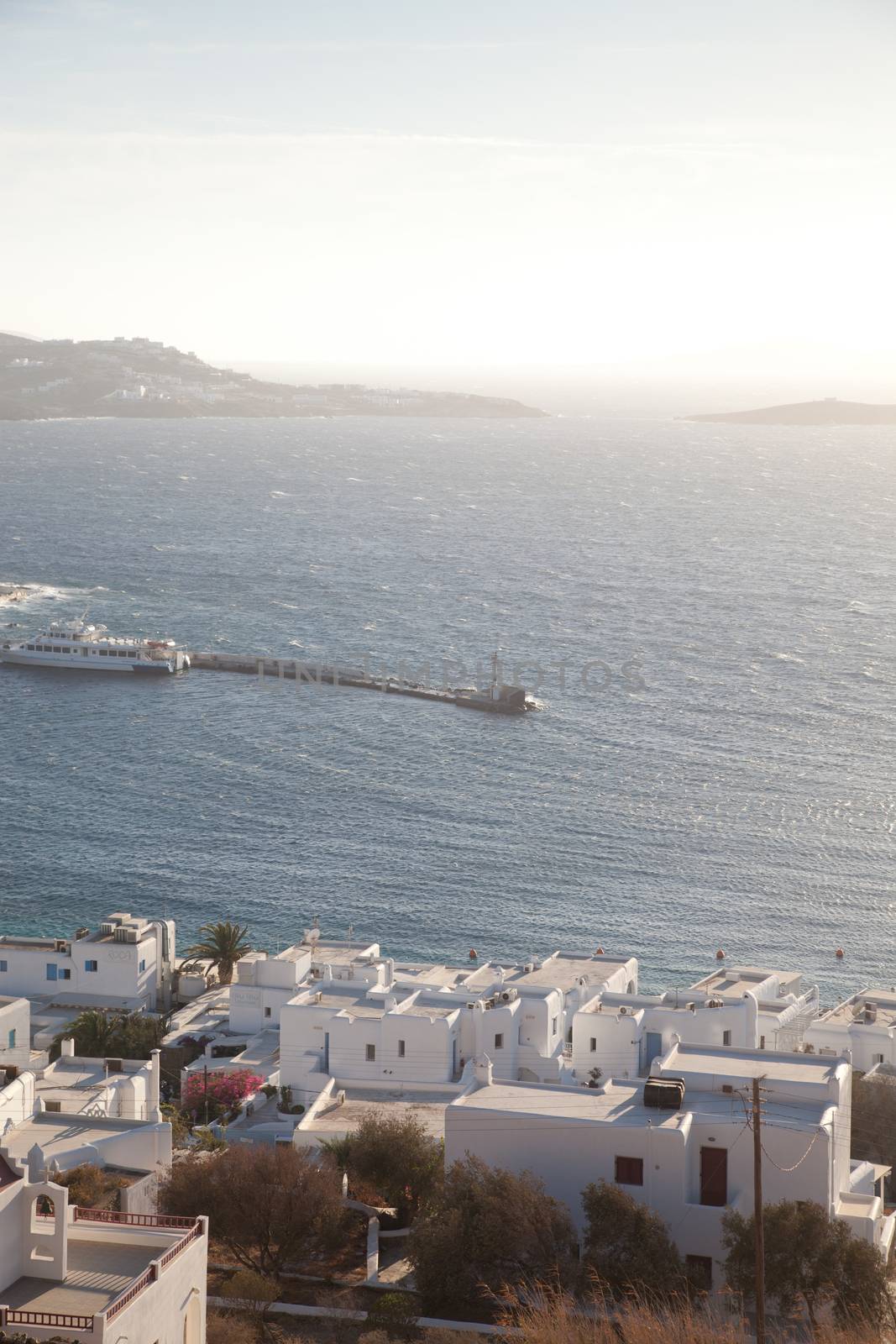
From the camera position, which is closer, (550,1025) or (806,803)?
(550,1025)

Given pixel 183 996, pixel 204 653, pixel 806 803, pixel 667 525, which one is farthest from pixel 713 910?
pixel 667 525

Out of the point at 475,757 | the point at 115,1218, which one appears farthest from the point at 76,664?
the point at 115,1218

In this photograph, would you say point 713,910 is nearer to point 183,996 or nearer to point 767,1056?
point 183,996

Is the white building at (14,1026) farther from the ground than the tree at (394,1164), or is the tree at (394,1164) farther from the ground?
the tree at (394,1164)

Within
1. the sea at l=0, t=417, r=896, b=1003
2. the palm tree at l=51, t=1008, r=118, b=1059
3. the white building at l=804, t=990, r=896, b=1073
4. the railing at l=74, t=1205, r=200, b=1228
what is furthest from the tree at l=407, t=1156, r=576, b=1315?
the sea at l=0, t=417, r=896, b=1003

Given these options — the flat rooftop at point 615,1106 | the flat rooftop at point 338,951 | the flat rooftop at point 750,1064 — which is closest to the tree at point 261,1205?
the flat rooftop at point 615,1106

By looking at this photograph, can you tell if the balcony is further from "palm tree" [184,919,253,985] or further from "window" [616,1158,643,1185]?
"palm tree" [184,919,253,985]

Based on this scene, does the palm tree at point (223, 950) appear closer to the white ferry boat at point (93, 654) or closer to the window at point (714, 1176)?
the window at point (714, 1176)
